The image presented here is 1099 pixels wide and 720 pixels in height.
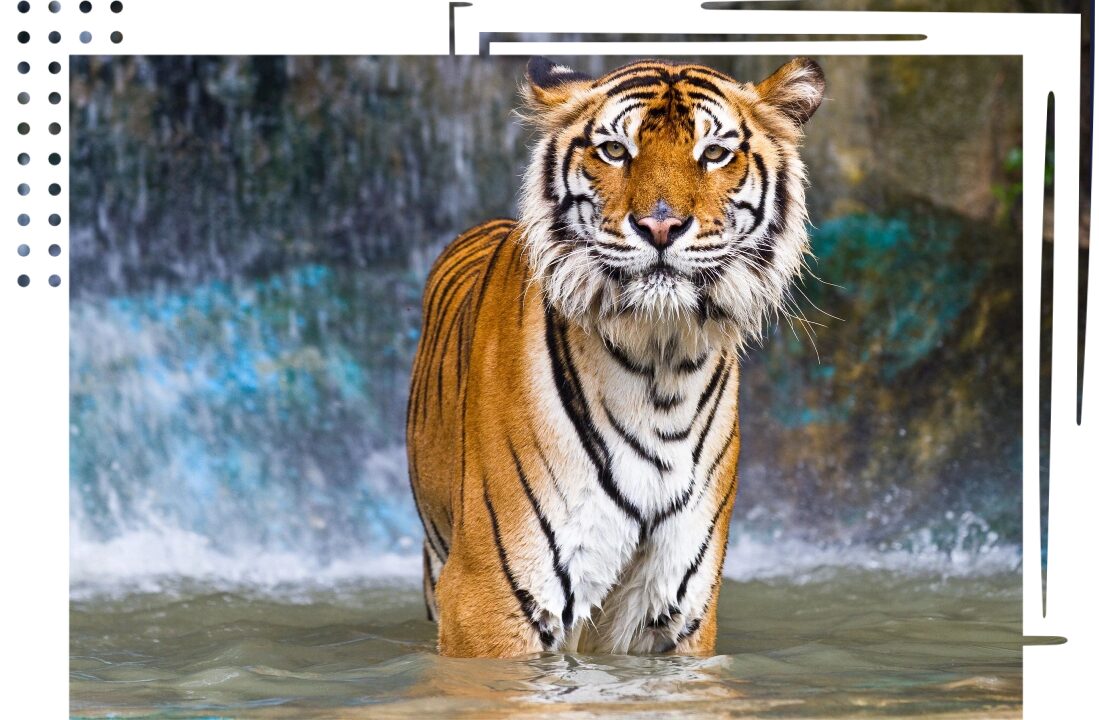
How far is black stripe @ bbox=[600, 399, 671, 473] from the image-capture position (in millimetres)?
2635

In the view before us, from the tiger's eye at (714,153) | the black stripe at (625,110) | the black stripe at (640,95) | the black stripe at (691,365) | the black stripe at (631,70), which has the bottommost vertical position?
the black stripe at (691,365)

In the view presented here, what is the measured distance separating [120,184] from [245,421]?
1.09 metres

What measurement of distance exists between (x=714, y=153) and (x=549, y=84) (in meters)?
0.36

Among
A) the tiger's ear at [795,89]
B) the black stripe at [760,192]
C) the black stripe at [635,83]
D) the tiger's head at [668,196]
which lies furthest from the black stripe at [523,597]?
the tiger's ear at [795,89]

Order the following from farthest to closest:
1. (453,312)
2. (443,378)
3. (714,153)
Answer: (453,312) < (443,378) < (714,153)

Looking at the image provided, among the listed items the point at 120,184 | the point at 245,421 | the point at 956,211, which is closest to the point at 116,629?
the point at 245,421

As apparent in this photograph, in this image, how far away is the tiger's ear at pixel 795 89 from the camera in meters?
2.67

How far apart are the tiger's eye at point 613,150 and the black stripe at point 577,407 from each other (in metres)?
0.31

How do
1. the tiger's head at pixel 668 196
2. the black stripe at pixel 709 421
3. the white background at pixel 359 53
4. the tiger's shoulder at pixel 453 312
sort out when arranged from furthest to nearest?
the tiger's shoulder at pixel 453 312 < the black stripe at pixel 709 421 < the tiger's head at pixel 668 196 < the white background at pixel 359 53

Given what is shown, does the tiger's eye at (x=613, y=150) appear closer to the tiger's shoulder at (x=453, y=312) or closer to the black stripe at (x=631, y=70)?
the black stripe at (x=631, y=70)

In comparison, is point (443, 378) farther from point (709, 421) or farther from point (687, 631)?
point (687, 631)

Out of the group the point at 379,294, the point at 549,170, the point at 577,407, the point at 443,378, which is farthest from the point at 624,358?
the point at 379,294

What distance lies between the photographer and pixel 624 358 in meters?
2.65

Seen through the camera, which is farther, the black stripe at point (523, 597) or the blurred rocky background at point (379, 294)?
the blurred rocky background at point (379, 294)
